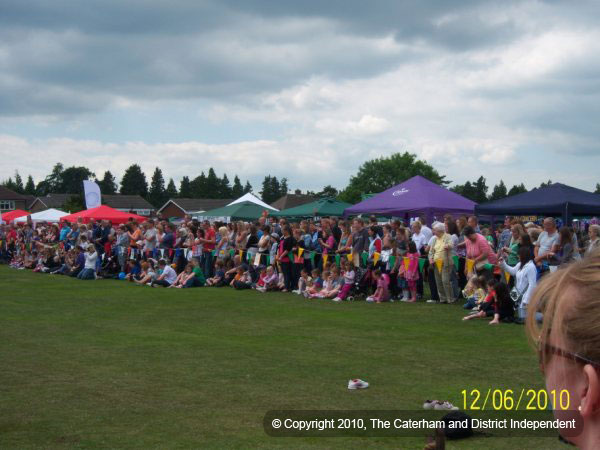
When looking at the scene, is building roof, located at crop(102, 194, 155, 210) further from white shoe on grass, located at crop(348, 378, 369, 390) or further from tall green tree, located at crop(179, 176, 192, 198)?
white shoe on grass, located at crop(348, 378, 369, 390)

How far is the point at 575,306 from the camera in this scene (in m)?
1.25

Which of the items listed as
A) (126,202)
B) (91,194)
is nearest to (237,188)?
(126,202)

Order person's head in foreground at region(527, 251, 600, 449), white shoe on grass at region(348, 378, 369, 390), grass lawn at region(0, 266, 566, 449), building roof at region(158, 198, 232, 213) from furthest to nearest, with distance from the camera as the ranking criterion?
building roof at region(158, 198, 232, 213)
white shoe on grass at region(348, 378, 369, 390)
grass lawn at region(0, 266, 566, 449)
person's head in foreground at region(527, 251, 600, 449)

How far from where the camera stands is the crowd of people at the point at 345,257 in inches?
545

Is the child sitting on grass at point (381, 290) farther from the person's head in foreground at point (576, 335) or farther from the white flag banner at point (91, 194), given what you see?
the white flag banner at point (91, 194)

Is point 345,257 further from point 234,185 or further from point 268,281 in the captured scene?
point 234,185

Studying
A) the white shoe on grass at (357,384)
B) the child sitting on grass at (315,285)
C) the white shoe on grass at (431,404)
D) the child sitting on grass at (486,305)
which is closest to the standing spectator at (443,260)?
the child sitting on grass at (486,305)

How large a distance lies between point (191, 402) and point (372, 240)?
1179 cm

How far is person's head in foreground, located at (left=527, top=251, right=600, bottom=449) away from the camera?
4.00ft

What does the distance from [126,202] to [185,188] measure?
18.9m

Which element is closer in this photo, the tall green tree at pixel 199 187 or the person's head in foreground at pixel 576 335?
Answer: the person's head in foreground at pixel 576 335

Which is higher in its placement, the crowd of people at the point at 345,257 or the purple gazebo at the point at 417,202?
the purple gazebo at the point at 417,202

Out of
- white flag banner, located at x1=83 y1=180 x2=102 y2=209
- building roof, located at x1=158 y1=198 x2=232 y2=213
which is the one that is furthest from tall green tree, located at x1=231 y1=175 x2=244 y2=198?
white flag banner, located at x1=83 y1=180 x2=102 y2=209

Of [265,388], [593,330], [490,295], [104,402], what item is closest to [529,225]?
[490,295]
